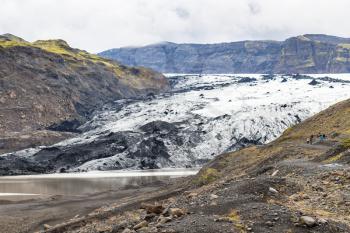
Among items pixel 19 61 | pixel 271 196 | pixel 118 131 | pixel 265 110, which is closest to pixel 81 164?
pixel 118 131

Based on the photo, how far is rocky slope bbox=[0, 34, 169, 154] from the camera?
136 m

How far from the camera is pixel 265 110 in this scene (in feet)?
420

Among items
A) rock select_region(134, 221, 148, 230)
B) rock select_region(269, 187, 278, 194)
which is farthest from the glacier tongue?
rock select_region(134, 221, 148, 230)

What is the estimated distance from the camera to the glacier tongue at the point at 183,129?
106312mm

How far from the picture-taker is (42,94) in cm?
15775

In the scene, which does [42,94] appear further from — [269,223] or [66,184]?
[269,223]

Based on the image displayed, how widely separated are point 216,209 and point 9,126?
127972 millimetres

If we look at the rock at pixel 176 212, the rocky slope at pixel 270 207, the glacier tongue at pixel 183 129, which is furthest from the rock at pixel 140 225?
the glacier tongue at pixel 183 129

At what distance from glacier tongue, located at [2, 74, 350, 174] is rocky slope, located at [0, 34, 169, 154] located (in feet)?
34.6

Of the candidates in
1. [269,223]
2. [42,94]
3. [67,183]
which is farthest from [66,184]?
[42,94]

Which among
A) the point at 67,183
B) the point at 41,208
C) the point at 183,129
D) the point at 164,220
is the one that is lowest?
the point at 67,183

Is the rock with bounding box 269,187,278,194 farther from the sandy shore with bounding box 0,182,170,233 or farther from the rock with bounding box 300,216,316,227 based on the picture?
the sandy shore with bounding box 0,182,170,233

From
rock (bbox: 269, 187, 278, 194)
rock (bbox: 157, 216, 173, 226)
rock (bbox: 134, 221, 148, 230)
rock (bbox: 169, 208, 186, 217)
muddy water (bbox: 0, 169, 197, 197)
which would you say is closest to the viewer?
rock (bbox: 157, 216, 173, 226)

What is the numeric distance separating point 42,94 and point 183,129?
59.1 meters
